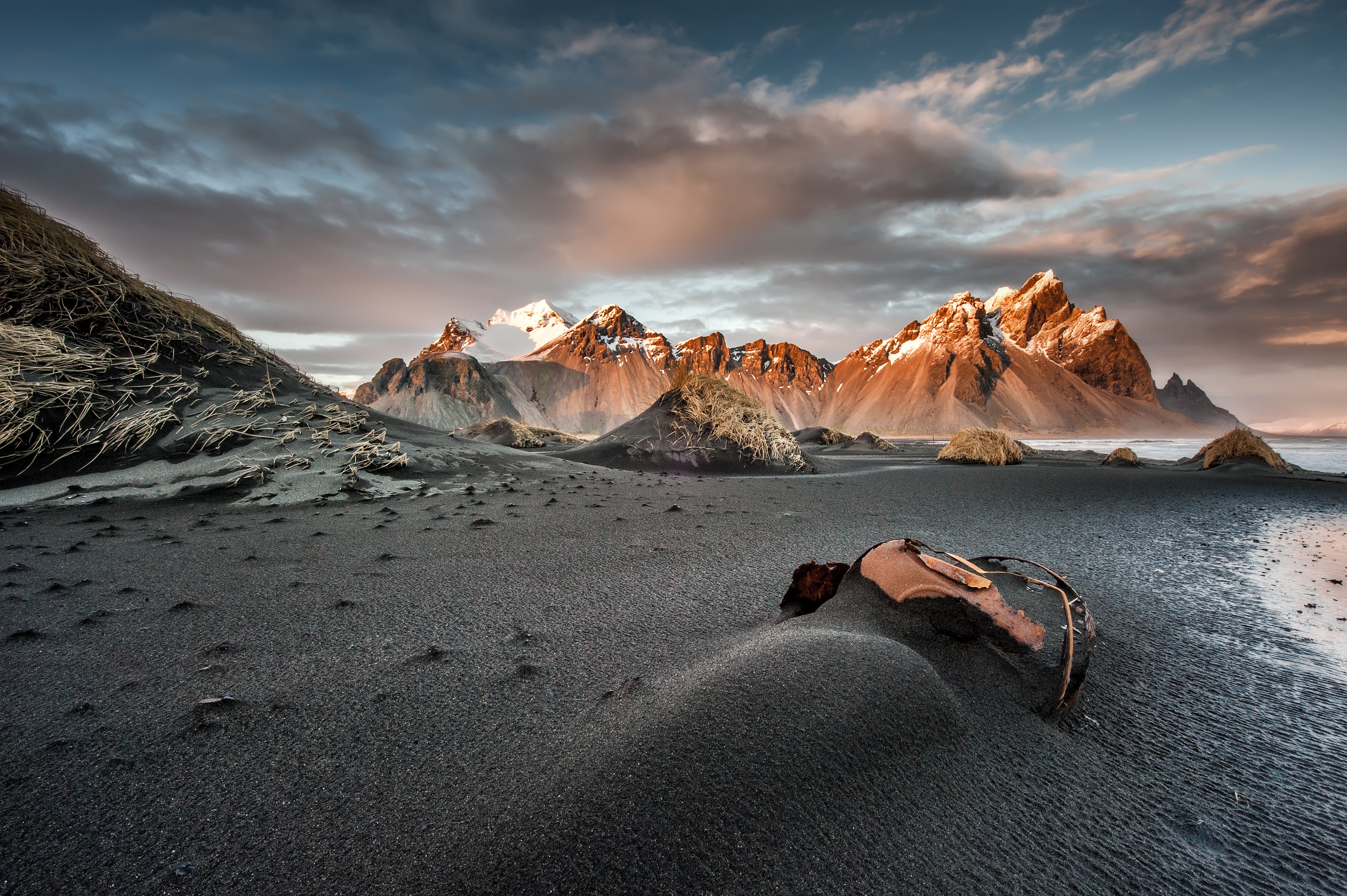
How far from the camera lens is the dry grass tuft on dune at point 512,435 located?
1306 centimetres

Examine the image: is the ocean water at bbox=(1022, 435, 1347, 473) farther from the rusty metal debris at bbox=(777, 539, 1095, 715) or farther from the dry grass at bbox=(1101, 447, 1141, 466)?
the rusty metal debris at bbox=(777, 539, 1095, 715)

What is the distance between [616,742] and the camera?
4.08 feet

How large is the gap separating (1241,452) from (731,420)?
7596 mm

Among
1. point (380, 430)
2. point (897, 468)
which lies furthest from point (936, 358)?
point (380, 430)

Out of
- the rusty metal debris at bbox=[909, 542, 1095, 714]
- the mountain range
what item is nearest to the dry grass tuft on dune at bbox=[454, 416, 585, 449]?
the rusty metal debris at bbox=[909, 542, 1095, 714]

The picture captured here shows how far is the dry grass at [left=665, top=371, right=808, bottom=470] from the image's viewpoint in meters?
8.74

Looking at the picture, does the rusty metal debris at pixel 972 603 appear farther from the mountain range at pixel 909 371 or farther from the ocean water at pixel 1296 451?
the mountain range at pixel 909 371

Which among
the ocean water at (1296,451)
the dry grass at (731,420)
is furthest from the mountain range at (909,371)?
the dry grass at (731,420)

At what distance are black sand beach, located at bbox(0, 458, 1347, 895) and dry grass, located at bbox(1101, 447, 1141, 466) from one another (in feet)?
25.2

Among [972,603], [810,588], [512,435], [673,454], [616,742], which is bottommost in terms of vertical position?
[616,742]

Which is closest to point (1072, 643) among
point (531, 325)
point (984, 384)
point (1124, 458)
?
point (1124, 458)

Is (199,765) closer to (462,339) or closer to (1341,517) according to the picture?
(1341,517)

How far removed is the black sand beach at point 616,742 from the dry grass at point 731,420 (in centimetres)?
610

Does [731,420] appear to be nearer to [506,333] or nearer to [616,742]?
[616,742]
